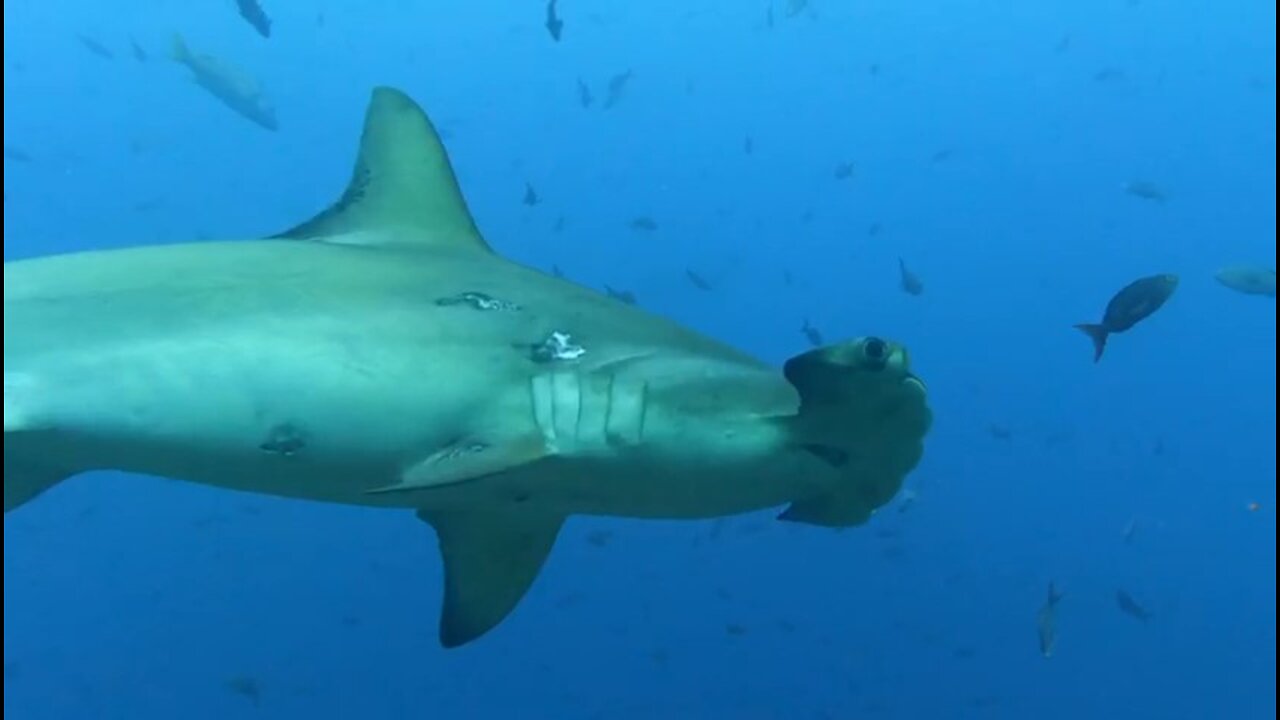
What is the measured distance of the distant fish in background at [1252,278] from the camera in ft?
→ 26.7

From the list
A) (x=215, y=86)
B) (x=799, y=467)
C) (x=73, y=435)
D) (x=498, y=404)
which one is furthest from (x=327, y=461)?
(x=215, y=86)

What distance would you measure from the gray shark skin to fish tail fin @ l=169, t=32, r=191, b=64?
267 inches

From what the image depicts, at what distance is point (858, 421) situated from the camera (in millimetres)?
2299

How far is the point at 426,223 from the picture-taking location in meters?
3.23

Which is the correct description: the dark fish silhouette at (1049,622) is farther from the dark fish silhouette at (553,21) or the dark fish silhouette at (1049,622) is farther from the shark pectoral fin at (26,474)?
the shark pectoral fin at (26,474)

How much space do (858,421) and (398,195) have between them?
1509 millimetres

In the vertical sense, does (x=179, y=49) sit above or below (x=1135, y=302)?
above

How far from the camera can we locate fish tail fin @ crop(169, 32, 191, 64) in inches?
352

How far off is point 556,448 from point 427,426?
0.26 meters

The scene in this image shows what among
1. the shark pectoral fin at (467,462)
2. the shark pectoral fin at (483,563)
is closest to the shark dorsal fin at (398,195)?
the shark pectoral fin at (483,563)

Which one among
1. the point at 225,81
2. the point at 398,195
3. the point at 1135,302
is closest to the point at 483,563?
the point at 398,195

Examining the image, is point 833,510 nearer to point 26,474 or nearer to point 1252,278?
point 26,474

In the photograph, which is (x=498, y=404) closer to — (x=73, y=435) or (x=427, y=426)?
(x=427, y=426)

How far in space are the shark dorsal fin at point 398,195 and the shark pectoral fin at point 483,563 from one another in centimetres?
69
